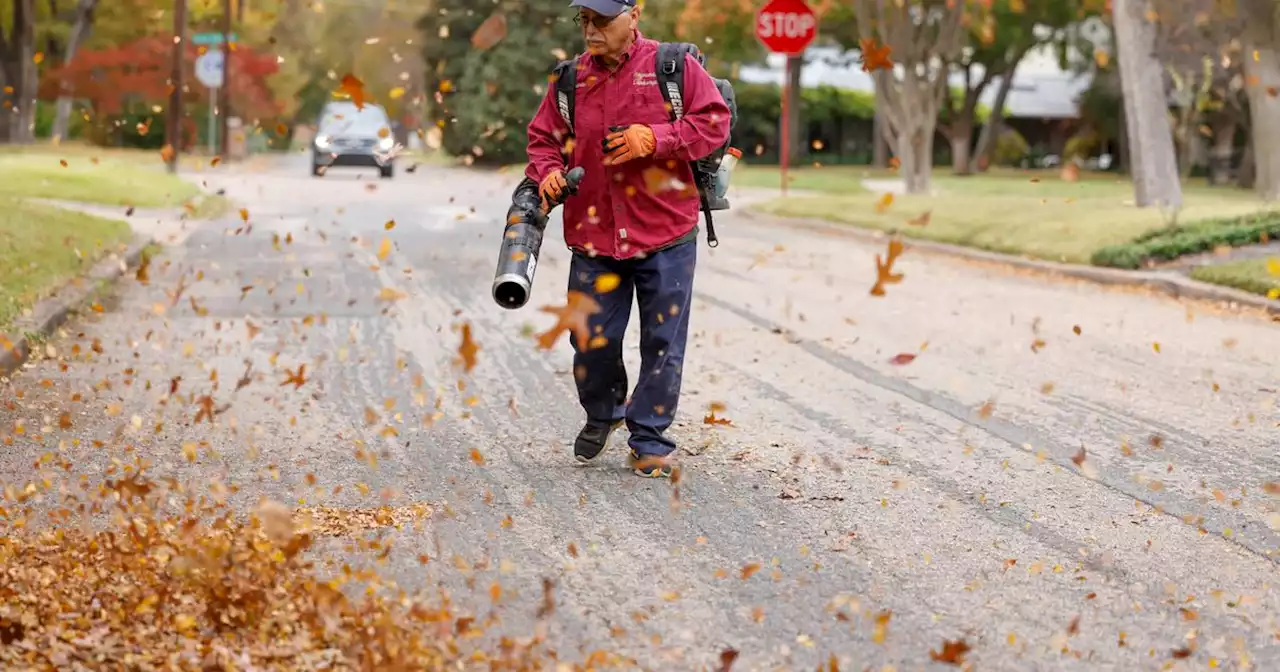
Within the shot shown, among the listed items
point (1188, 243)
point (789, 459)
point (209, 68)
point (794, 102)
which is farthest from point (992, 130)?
point (789, 459)

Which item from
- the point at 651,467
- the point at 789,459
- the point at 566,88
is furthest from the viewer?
the point at 789,459

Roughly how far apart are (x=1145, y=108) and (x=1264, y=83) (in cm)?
758

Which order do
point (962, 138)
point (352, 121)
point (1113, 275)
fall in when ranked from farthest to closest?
point (962, 138), point (352, 121), point (1113, 275)

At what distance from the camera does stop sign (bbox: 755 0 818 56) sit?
2886 cm

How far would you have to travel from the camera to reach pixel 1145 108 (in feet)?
74.0

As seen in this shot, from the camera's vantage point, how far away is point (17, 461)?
688 centimetres

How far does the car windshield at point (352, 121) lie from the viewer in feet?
128

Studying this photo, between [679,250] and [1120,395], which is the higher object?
[679,250]

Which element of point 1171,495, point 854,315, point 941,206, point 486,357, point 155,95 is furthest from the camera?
point 155,95

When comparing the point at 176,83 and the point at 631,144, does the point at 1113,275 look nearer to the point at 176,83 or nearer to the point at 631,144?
the point at 631,144

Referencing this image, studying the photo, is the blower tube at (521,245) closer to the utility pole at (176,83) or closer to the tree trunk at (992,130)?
the utility pole at (176,83)

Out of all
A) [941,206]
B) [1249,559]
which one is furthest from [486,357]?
[941,206]

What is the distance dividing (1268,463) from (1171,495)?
89 centimetres

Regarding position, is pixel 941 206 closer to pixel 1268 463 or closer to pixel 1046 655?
pixel 1268 463
